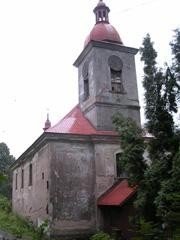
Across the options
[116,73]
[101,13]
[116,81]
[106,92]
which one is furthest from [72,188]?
[101,13]

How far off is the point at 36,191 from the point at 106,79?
8.12m

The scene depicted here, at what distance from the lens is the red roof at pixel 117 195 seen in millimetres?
14877

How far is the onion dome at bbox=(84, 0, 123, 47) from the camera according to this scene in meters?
20.8

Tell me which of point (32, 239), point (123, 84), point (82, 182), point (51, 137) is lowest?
point (32, 239)

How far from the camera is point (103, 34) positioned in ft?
68.3

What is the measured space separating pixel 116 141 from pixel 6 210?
14.6m

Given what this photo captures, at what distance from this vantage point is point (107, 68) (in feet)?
66.2

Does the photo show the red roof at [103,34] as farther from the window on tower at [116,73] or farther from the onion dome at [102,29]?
the window on tower at [116,73]

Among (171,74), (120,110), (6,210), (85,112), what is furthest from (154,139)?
(6,210)

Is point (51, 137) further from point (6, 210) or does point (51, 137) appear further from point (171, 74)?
point (6, 210)

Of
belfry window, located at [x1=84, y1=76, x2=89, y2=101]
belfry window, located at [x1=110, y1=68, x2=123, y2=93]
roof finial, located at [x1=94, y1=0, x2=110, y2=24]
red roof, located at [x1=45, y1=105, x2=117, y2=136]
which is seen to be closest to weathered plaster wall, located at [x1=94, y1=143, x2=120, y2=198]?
red roof, located at [x1=45, y1=105, x2=117, y2=136]

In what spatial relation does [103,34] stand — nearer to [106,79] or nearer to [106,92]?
[106,79]

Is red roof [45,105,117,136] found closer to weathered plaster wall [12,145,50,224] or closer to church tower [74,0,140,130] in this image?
church tower [74,0,140,130]

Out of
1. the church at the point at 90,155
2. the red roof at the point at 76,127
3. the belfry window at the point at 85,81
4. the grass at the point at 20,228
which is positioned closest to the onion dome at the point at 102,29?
the church at the point at 90,155
